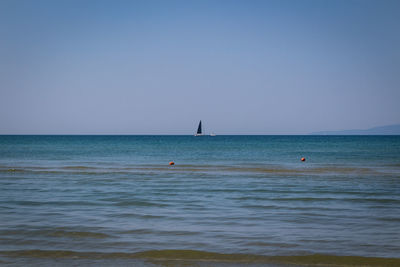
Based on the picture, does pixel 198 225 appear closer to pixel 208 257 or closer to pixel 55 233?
pixel 208 257

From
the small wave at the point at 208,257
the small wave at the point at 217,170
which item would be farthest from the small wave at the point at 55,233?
the small wave at the point at 217,170

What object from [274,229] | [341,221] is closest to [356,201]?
[341,221]

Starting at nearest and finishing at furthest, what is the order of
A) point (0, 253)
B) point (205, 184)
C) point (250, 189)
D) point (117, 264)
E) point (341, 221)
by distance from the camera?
1. point (117, 264)
2. point (0, 253)
3. point (341, 221)
4. point (250, 189)
5. point (205, 184)

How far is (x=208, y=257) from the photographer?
720 cm

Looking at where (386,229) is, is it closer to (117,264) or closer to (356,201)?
(356,201)

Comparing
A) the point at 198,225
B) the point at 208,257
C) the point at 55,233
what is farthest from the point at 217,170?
the point at 208,257

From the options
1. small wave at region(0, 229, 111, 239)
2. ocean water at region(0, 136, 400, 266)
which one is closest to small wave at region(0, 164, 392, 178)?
ocean water at region(0, 136, 400, 266)

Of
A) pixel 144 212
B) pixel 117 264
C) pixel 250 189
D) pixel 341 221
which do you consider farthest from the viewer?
pixel 250 189

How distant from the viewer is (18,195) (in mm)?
14648

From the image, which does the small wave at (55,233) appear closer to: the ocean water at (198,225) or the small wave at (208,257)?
→ the ocean water at (198,225)

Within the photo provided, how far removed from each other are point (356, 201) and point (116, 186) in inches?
381

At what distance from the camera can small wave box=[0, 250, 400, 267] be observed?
693 centimetres

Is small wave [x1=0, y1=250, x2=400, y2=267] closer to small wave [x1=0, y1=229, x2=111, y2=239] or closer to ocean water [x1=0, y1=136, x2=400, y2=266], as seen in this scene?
ocean water [x1=0, y1=136, x2=400, y2=266]

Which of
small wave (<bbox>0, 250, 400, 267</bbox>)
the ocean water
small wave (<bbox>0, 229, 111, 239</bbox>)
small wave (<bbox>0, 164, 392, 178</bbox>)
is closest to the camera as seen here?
small wave (<bbox>0, 250, 400, 267</bbox>)
